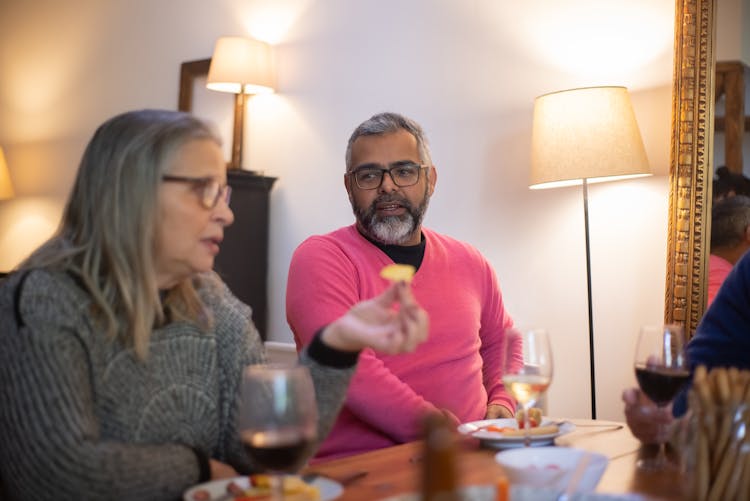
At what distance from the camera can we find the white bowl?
102cm

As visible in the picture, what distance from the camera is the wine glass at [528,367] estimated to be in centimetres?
144

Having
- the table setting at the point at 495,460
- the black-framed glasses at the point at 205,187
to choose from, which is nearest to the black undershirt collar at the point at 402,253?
the table setting at the point at 495,460

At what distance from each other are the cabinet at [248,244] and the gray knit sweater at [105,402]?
2.31 meters

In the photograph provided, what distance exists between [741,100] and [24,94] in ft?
13.8

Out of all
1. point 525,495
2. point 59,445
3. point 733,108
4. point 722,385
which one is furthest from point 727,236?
point 59,445

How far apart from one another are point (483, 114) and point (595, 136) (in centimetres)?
72

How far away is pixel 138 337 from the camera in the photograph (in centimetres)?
132

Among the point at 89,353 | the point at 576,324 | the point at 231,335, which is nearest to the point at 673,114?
the point at 576,324

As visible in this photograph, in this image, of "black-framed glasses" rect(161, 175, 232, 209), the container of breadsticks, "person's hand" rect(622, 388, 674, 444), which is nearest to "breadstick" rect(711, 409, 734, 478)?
the container of breadsticks

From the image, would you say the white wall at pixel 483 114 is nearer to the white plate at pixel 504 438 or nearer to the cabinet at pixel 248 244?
the cabinet at pixel 248 244

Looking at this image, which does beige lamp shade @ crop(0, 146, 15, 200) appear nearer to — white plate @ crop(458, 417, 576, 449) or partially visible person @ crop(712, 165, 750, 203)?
partially visible person @ crop(712, 165, 750, 203)

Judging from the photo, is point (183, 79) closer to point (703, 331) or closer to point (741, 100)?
point (741, 100)

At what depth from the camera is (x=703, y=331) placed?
180 centimetres

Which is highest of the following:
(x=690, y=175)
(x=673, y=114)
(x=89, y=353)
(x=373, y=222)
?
(x=673, y=114)
